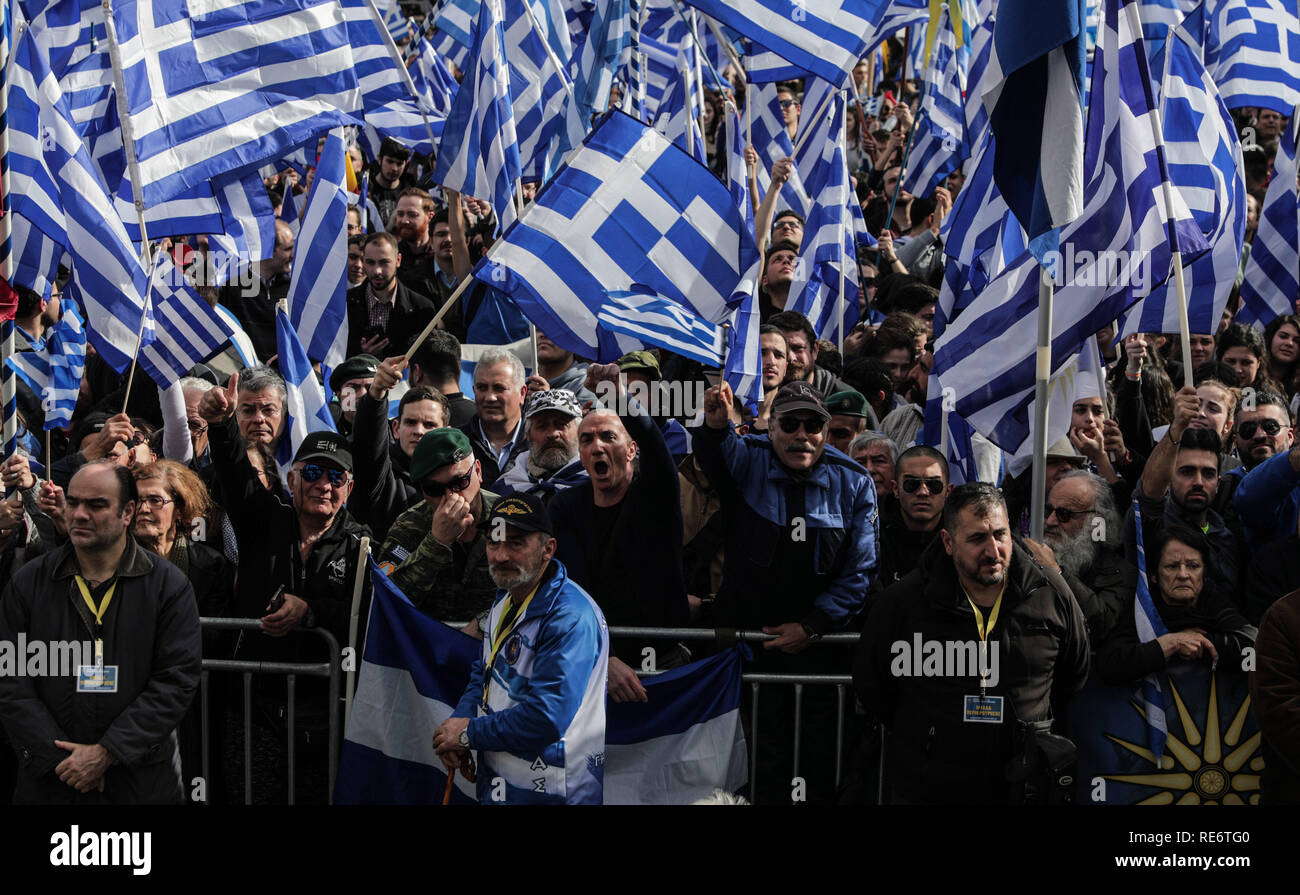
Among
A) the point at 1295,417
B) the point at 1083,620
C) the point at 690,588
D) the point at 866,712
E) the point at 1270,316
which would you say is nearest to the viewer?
the point at 1083,620

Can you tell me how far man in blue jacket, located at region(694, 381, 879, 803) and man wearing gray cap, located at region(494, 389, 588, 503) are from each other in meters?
0.75

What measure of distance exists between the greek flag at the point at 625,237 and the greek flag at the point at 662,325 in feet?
0.50

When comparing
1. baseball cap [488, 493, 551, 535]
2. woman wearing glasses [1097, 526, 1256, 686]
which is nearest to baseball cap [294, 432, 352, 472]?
baseball cap [488, 493, 551, 535]

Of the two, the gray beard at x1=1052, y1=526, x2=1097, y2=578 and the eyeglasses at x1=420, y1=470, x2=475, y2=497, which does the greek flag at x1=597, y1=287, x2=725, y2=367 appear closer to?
the eyeglasses at x1=420, y1=470, x2=475, y2=497

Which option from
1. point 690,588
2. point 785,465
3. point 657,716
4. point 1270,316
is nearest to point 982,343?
point 785,465

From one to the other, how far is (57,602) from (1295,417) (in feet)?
21.3

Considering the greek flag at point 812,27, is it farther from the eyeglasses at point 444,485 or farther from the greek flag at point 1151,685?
the greek flag at point 1151,685

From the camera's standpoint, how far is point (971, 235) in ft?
30.7

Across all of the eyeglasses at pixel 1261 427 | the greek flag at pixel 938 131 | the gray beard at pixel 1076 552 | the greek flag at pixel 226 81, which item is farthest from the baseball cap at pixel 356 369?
the greek flag at pixel 938 131

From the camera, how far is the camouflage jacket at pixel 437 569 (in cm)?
677

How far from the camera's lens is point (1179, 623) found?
21.6 feet

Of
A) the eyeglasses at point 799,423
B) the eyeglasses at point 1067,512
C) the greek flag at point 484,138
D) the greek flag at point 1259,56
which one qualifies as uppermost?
the greek flag at point 1259,56

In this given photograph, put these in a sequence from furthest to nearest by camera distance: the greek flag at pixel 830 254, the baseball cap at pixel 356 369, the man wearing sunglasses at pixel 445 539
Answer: the greek flag at pixel 830 254, the baseball cap at pixel 356 369, the man wearing sunglasses at pixel 445 539

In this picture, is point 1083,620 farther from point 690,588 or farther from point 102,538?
point 102,538
